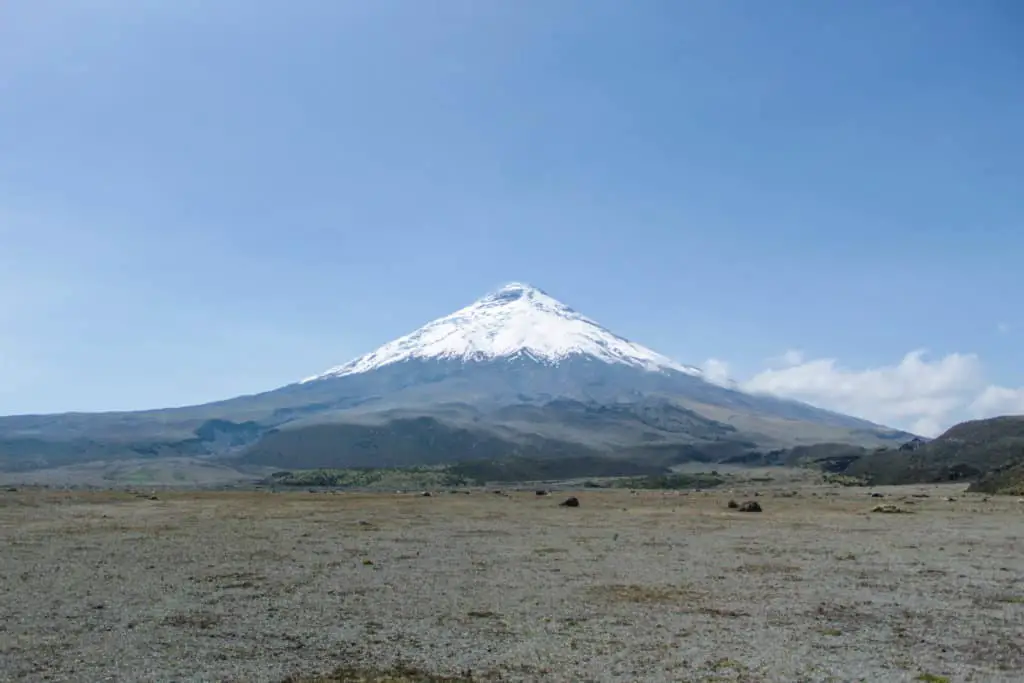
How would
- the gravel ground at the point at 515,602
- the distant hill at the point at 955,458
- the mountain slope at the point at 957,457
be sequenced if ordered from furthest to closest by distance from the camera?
the mountain slope at the point at 957,457 → the distant hill at the point at 955,458 → the gravel ground at the point at 515,602

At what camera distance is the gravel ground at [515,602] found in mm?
13586

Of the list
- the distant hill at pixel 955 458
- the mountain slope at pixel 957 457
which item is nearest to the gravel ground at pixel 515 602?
the distant hill at pixel 955 458

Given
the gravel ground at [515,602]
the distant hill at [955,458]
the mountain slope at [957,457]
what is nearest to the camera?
the gravel ground at [515,602]

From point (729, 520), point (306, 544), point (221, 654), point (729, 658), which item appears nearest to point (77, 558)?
point (306, 544)

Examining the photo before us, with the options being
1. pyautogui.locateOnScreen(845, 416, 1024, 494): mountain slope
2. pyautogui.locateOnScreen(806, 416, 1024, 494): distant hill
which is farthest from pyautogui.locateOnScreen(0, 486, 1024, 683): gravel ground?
pyautogui.locateOnScreen(845, 416, 1024, 494): mountain slope

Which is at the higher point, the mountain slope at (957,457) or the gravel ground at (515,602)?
the mountain slope at (957,457)

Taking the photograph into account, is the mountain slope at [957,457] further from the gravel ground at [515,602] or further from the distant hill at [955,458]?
the gravel ground at [515,602]

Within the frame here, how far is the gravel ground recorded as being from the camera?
1359 centimetres

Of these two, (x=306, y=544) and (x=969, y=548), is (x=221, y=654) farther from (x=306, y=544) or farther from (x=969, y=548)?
(x=969, y=548)

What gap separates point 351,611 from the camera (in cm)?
1783

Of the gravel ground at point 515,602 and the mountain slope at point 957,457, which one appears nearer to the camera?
the gravel ground at point 515,602

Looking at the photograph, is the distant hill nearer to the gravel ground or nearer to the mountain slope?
the mountain slope

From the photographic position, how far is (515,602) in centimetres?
1897

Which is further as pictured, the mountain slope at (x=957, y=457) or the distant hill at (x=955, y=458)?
the mountain slope at (x=957, y=457)
